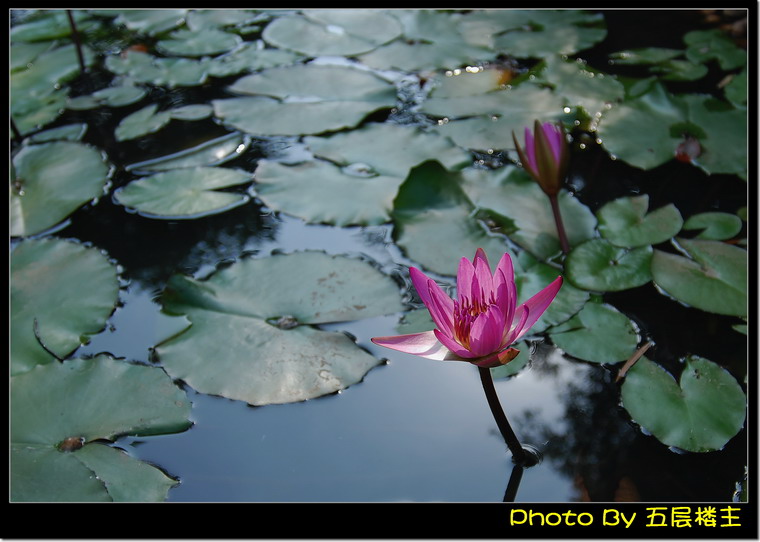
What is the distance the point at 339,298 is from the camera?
6.06 ft

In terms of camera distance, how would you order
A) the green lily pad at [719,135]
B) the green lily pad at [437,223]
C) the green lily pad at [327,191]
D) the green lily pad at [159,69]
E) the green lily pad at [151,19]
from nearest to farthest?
the green lily pad at [437,223] < the green lily pad at [327,191] < the green lily pad at [719,135] < the green lily pad at [159,69] < the green lily pad at [151,19]

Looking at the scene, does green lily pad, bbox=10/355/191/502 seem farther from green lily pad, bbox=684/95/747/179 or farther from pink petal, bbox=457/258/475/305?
green lily pad, bbox=684/95/747/179

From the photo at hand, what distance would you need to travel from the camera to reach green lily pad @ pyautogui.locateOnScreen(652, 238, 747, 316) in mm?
1779

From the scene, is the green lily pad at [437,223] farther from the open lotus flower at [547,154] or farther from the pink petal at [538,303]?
the pink petal at [538,303]

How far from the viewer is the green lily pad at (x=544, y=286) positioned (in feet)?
5.65

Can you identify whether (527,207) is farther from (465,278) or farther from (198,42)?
(198,42)

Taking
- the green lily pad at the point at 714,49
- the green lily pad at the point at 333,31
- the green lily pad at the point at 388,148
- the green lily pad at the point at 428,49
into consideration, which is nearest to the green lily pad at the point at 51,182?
the green lily pad at the point at 388,148

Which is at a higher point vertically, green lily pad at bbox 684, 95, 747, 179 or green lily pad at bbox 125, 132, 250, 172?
green lily pad at bbox 125, 132, 250, 172

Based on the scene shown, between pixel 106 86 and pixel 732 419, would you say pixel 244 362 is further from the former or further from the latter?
pixel 106 86

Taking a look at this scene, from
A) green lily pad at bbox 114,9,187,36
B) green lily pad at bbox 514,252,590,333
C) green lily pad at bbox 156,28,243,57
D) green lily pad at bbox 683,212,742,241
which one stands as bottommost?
green lily pad at bbox 683,212,742,241

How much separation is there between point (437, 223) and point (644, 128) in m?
0.99

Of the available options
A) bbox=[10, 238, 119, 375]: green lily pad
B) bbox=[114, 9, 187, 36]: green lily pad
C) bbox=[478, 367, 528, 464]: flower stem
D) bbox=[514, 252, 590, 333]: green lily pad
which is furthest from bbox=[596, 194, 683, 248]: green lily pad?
bbox=[114, 9, 187, 36]: green lily pad

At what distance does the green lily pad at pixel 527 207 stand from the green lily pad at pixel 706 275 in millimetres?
256

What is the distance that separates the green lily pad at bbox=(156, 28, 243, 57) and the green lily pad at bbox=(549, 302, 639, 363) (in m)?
2.42
